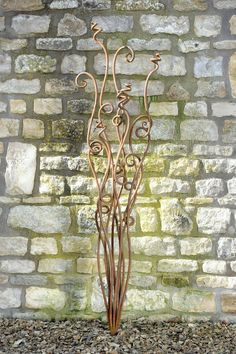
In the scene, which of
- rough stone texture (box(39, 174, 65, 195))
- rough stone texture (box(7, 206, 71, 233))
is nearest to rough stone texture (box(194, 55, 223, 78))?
rough stone texture (box(39, 174, 65, 195))

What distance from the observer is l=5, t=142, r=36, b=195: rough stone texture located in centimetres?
302

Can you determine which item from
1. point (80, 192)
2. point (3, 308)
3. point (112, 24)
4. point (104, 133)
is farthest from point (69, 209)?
point (112, 24)

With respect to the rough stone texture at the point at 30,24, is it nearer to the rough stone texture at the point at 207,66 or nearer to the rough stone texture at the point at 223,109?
the rough stone texture at the point at 207,66

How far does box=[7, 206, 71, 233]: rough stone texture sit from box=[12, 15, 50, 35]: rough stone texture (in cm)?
108

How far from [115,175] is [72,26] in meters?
0.98

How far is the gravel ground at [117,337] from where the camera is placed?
2676mm

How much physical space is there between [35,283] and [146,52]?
156cm

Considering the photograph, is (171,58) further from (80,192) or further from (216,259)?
(216,259)

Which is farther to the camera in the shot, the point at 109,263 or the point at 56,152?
the point at 56,152

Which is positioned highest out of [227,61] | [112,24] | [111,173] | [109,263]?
[112,24]

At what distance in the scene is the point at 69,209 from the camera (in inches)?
118

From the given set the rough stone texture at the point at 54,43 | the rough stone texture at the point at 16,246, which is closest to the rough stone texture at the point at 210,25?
the rough stone texture at the point at 54,43

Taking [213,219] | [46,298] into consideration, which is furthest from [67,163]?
[213,219]

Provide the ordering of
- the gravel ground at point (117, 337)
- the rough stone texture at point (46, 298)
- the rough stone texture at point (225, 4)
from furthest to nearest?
the rough stone texture at point (46, 298) < the rough stone texture at point (225, 4) < the gravel ground at point (117, 337)
